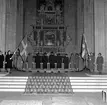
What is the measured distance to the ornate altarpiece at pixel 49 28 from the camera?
883 inches

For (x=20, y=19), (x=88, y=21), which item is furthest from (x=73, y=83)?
(x=20, y=19)

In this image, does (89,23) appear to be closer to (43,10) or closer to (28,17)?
(43,10)

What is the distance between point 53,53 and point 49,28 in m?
4.16

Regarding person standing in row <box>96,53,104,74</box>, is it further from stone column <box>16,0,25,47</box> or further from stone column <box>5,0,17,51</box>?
Result: stone column <box>16,0,25,47</box>

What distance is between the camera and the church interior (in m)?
9.18

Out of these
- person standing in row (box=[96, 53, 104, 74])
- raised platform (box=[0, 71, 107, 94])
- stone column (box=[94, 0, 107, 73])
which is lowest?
raised platform (box=[0, 71, 107, 94])

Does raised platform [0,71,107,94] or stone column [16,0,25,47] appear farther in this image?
stone column [16,0,25,47]

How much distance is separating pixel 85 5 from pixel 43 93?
14.1 metres

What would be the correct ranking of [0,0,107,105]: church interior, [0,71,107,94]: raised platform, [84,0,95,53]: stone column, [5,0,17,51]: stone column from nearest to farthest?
[0,0,107,105]: church interior → [0,71,107,94]: raised platform → [84,0,95,53]: stone column → [5,0,17,51]: stone column

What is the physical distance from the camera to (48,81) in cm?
1034

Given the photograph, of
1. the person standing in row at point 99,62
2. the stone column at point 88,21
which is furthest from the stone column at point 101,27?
the stone column at point 88,21

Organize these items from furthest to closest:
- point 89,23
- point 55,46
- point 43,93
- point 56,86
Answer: point 55,46 → point 89,23 → point 56,86 → point 43,93

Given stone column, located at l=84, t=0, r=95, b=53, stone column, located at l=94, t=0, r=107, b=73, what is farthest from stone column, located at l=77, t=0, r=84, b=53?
stone column, located at l=94, t=0, r=107, b=73

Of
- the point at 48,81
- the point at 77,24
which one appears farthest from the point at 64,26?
the point at 48,81
